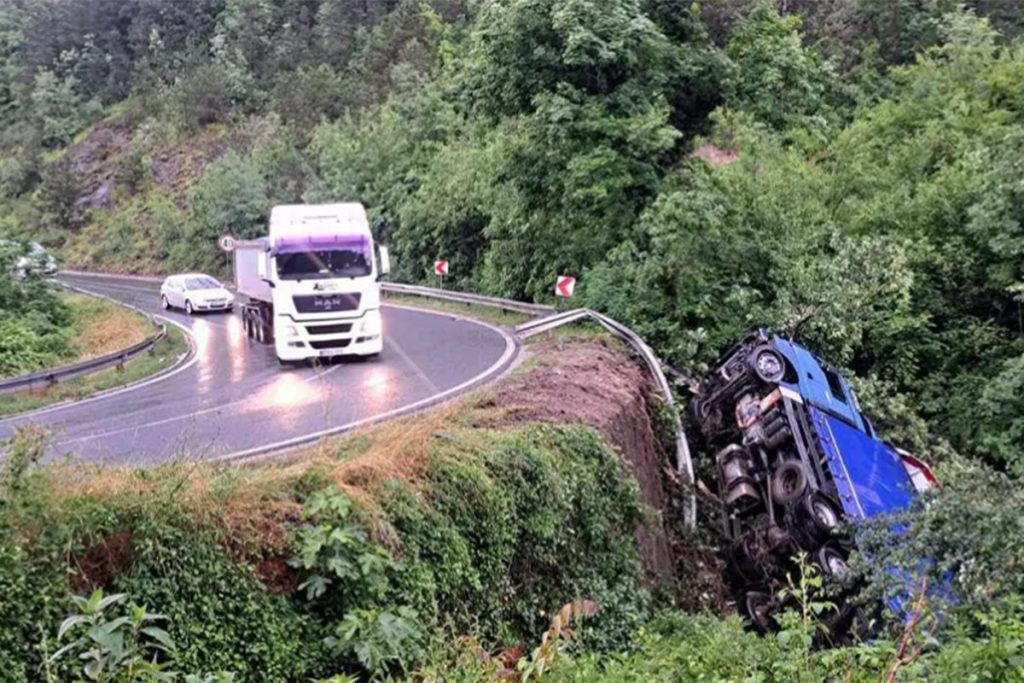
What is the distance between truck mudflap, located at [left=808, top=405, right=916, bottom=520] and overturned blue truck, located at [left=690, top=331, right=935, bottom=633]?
21mm

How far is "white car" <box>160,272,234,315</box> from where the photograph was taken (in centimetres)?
3112

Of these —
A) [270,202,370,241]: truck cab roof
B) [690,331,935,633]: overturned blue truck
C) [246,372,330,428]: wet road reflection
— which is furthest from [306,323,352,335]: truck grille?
[690,331,935,633]: overturned blue truck

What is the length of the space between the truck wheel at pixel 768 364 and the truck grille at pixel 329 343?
815 cm

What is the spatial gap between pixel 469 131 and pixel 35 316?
17.2 meters

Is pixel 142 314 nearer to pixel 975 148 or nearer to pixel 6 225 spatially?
pixel 6 225

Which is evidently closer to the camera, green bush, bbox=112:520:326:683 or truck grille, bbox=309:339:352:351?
green bush, bbox=112:520:326:683

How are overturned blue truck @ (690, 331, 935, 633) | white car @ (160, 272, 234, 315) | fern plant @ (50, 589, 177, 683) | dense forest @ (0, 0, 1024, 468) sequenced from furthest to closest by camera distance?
white car @ (160, 272, 234, 315) < dense forest @ (0, 0, 1024, 468) < overturned blue truck @ (690, 331, 935, 633) < fern plant @ (50, 589, 177, 683)

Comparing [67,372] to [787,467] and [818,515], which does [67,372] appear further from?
[818,515]

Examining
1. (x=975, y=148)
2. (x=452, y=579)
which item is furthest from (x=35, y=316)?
(x=975, y=148)

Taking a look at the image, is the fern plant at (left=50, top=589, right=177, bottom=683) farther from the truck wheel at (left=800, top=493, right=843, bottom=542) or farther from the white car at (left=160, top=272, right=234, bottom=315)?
the white car at (left=160, top=272, right=234, bottom=315)

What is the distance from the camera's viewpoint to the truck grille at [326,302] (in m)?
17.2

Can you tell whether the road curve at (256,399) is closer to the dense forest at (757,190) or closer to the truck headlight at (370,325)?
the truck headlight at (370,325)

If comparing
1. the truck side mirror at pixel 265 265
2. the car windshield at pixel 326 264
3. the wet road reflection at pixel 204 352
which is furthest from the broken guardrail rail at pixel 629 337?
the wet road reflection at pixel 204 352

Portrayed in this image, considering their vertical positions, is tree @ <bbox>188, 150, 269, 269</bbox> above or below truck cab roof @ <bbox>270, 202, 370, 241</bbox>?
below
